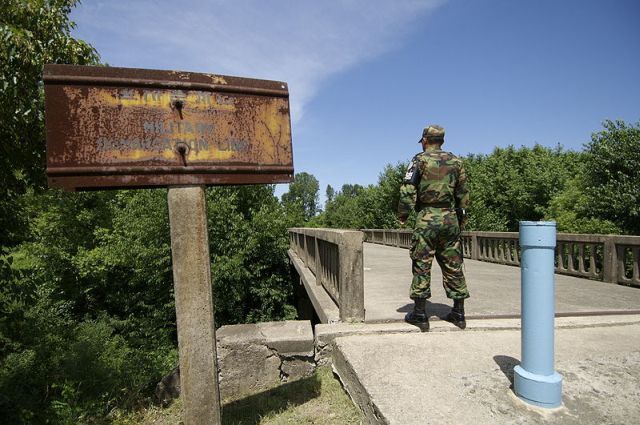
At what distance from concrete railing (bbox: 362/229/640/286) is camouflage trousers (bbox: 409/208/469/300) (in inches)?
155

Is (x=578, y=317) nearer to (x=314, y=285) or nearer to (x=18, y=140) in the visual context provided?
(x=314, y=285)

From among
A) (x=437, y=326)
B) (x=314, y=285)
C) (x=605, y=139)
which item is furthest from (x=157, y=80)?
(x=605, y=139)

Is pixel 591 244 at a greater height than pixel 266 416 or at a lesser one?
greater

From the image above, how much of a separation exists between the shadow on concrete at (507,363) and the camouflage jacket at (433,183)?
140cm

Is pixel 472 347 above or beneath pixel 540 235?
beneath

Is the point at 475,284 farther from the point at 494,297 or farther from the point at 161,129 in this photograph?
the point at 161,129

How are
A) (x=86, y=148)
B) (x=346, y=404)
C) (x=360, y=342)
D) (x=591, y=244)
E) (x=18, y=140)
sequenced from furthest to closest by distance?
1. (x=591, y=244)
2. (x=18, y=140)
3. (x=360, y=342)
4. (x=346, y=404)
5. (x=86, y=148)

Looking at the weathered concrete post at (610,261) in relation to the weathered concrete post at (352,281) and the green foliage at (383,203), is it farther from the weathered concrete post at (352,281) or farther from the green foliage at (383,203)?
the green foliage at (383,203)

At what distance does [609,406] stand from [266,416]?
2359 mm

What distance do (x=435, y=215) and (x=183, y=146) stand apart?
2400 mm

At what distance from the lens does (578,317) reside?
393cm

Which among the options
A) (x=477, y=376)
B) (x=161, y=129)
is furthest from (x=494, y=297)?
(x=161, y=129)

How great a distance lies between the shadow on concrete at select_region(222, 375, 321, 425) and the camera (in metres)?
2.96

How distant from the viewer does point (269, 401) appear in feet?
10.4
